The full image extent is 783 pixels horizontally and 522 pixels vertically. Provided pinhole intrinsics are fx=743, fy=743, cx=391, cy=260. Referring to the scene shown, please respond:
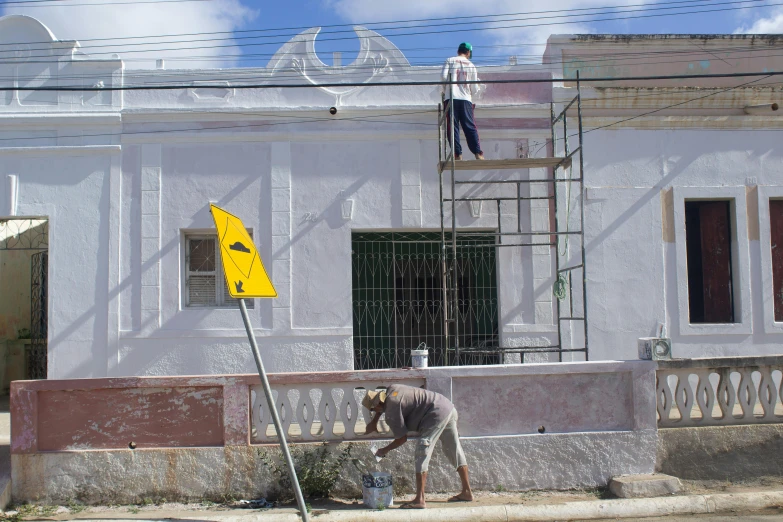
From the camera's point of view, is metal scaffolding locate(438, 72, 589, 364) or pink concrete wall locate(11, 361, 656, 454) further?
metal scaffolding locate(438, 72, 589, 364)

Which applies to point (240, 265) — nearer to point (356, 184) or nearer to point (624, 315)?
point (356, 184)

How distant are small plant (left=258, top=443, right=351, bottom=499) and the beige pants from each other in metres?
0.85

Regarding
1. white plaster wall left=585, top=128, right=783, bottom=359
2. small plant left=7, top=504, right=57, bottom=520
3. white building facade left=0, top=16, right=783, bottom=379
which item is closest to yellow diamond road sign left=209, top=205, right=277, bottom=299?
small plant left=7, top=504, right=57, bottom=520

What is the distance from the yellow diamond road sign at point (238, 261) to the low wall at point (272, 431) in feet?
5.12

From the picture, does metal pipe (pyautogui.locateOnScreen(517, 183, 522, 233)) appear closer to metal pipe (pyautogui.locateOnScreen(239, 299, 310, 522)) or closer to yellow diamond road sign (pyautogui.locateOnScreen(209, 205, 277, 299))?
yellow diamond road sign (pyautogui.locateOnScreen(209, 205, 277, 299))

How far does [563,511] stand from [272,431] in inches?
122

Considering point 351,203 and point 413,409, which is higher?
point 351,203

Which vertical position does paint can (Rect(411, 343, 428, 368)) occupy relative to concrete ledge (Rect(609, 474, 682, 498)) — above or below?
above

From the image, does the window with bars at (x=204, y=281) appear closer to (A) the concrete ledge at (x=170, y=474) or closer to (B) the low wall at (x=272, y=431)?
(B) the low wall at (x=272, y=431)

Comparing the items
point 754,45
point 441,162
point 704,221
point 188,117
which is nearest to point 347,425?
point 441,162

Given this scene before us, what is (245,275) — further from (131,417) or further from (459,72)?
(459,72)

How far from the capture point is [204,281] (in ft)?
34.9

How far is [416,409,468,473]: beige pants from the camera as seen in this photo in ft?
A: 23.3

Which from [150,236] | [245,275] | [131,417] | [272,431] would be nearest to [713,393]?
[272,431]
